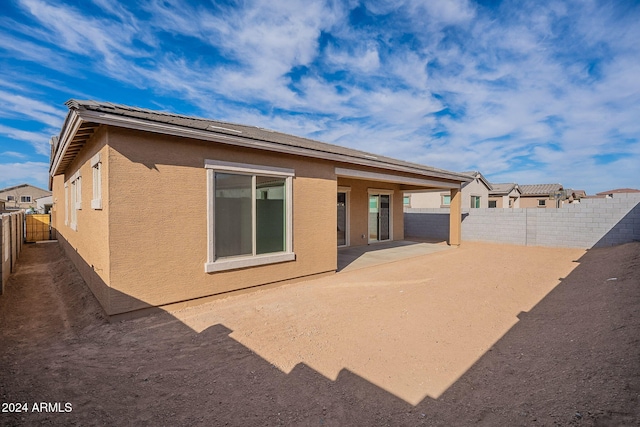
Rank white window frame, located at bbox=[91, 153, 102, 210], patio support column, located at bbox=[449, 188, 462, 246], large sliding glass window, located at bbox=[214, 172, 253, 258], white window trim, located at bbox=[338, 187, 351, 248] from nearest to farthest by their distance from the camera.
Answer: white window frame, located at bbox=[91, 153, 102, 210]
large sliding glass window, located at bbox=[214, 172, 253, 258]
white window trim, located at bbox=[338, 187, 351, 248]
patio support column, located at bbox=[449, 188, 462, 246]

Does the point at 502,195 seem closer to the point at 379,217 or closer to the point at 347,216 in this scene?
the point at 379,217

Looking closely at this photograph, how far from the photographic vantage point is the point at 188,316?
4.90 meters

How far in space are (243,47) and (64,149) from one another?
6.60 meters

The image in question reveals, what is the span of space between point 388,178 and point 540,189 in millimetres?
32751

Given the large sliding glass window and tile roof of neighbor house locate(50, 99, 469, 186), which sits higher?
tile roof of neighbor house locate(50, 99, 469, 186)

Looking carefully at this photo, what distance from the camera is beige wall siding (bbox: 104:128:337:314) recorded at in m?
4.55

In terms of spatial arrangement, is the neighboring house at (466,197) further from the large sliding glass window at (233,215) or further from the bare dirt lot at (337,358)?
the large sliding glass window at (233,215)

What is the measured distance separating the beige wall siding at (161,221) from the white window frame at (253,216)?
0.09 meters

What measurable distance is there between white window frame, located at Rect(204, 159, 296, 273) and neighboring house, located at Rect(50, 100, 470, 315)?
20mm

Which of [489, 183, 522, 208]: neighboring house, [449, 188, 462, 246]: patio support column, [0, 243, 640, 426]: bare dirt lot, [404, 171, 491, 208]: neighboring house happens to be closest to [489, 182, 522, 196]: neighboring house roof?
[489, 183, 522, 208]: neighboring house

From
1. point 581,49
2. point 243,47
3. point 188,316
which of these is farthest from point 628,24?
point 188,316

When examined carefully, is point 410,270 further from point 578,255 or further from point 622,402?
point 578,255

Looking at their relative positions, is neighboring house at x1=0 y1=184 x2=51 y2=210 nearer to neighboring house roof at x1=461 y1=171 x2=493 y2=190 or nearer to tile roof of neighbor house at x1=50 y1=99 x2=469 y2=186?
tile roof of neighbor house at x1=50 y1=99 x2=469 y2=186

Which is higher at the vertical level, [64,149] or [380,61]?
[380,61]
